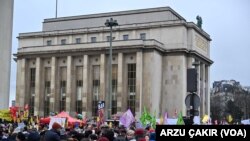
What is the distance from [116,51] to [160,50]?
22.1ft

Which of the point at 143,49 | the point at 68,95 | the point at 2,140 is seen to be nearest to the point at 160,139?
the point at 2,140

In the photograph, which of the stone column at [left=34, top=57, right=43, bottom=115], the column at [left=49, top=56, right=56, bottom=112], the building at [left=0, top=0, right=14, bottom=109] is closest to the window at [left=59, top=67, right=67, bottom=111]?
the column at [left=49, top=56, right=56, bottom=112]

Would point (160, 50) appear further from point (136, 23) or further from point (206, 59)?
point (206, 59)

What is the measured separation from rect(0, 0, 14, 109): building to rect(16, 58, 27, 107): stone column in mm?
54675

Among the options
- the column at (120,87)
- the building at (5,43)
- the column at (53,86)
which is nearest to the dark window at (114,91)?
the column at (120,87)

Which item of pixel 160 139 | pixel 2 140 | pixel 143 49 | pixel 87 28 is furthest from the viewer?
pixel 87 28

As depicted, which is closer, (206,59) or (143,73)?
(143,73)

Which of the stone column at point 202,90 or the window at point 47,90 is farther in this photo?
the stone column at point 202,90

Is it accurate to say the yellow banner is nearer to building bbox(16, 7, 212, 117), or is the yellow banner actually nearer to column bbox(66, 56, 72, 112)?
building bbox(16, 7, 212, 117)

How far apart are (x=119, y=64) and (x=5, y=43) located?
46.3m

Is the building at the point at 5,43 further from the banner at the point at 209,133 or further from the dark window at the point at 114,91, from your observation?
the dark window at the point at 114,91

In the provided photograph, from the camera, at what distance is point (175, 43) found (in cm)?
7881

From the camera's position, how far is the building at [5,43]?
96.9 ft

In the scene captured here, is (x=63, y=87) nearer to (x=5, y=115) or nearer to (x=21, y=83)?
(x=21, y=83)
